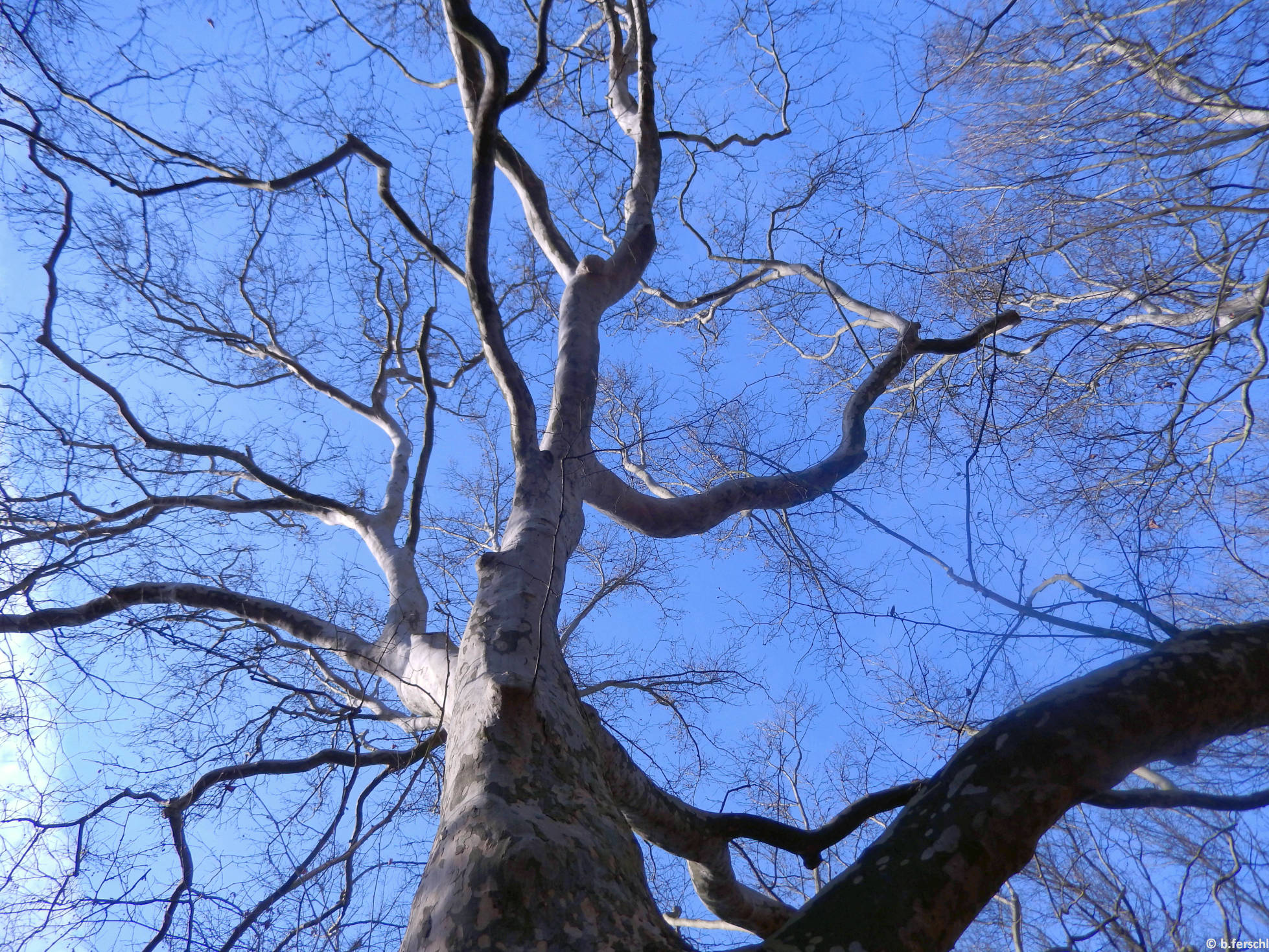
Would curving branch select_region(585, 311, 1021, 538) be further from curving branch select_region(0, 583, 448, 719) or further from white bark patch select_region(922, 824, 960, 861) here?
white bark patch select_region(922, 824, 960, 861)

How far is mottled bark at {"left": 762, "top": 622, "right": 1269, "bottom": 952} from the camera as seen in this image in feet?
4.39

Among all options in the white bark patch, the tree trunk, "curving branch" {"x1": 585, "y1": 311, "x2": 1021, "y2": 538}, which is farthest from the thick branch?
"curving branch" {"x1": 585, "y1": 311, "x2": 1021, "y2": 538}

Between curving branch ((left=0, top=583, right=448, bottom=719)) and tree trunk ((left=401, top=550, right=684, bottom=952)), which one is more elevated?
curving branch ((left=0, top=583, right=448, bottom=719))

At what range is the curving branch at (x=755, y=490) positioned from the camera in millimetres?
3670

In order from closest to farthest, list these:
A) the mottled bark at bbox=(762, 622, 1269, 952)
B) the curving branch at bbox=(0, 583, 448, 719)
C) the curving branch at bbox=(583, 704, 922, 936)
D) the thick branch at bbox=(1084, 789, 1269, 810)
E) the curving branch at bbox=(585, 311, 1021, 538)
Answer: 1. the mottled bark at bbox=(762, 622, 1269, 952)
2. the thick branch at bbox=(1084, 789, 1269, 810)
3. the curving branch at bbox=(583, 704, 922, 936)
4. the curving branch at bbox=(0, 583, 448, 719)
5. the curving branch at bbox=(585, 311, 1021, 538)

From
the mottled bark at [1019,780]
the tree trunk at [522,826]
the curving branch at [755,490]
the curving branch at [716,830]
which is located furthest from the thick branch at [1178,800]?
the curving branch at [755,490]

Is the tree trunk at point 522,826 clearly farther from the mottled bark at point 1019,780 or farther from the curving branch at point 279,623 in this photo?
the curving branch at point 279,623

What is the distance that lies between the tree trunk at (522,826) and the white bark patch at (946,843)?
0.57m

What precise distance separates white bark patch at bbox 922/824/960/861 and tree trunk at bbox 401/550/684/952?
57 centimetres

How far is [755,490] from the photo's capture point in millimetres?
3820

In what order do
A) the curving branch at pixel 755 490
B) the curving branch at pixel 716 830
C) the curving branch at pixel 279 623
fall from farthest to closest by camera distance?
the curving branch at pixel 755 490, the curving branch at pixel 279 623, the curving branch at pixel 716 830

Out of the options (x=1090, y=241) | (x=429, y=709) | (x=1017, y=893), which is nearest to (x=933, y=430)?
(x=1090, y=241)

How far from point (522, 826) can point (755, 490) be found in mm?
2548

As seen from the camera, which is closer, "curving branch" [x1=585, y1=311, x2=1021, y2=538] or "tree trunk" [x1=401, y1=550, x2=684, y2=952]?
"tree trunk" [x1=401, y1=550, x2=684, y2=952]
